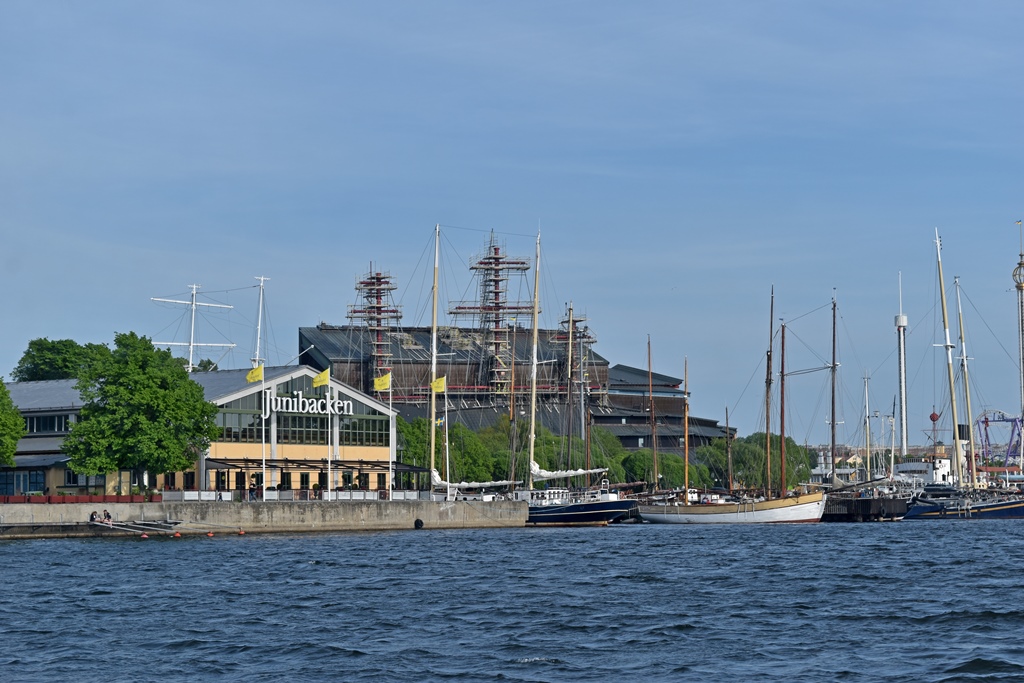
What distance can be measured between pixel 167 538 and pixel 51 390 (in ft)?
116

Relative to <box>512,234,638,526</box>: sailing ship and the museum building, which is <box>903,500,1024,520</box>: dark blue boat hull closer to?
Result: <box>512,234,638,526</box>: sailing ship

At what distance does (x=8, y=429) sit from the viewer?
302 feet

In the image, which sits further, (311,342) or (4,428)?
(311,342)

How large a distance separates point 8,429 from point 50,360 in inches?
2049

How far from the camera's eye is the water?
1293 inches

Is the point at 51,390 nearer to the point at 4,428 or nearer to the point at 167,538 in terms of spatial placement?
the point at 4,428

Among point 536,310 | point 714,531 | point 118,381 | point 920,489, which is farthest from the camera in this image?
point 920,489

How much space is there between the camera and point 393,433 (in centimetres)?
11262

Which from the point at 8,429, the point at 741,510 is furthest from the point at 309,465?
the point at 741,510

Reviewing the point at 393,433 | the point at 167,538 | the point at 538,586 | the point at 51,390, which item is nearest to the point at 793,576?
the point at 538,586

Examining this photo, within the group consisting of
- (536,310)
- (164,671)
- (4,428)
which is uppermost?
(536,310)

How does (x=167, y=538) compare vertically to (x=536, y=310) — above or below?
below

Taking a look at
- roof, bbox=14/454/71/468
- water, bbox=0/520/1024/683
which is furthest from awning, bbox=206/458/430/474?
water, bbox=0/520/1024/683

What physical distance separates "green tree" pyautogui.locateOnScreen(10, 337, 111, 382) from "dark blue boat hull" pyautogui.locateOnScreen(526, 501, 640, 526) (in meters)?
54.5
